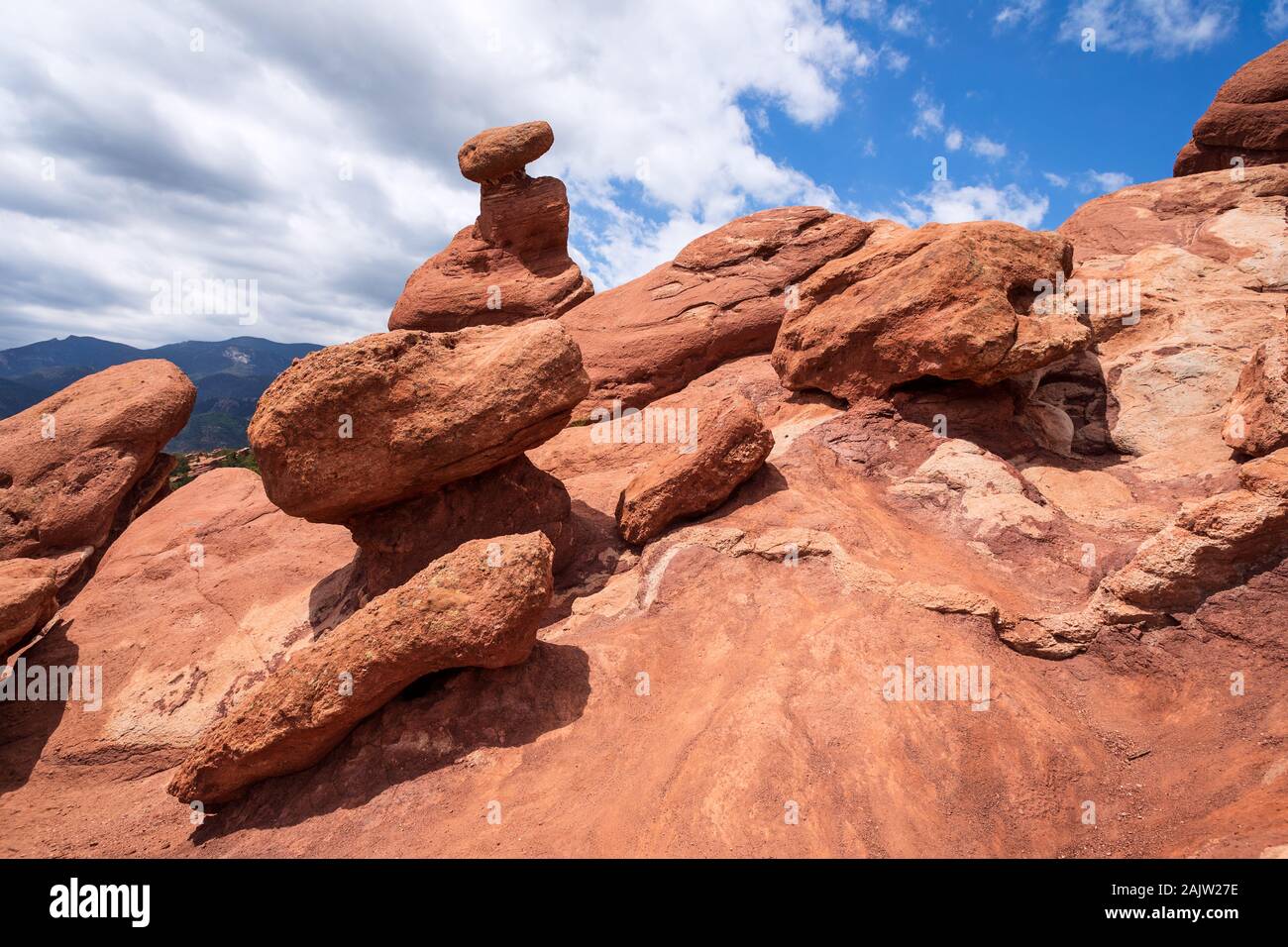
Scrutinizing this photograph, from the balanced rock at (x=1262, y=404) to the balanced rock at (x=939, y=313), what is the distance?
5.11ft

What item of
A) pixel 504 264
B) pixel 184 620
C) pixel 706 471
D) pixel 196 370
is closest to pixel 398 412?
pixel 706 471

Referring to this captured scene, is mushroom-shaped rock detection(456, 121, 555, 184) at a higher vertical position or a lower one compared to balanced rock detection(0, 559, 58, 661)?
higher

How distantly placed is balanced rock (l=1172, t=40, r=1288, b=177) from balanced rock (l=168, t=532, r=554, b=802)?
16.8 meters

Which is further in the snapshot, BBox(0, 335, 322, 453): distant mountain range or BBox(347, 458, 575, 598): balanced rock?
BBox(0, 335, 322, 453): distant mountain range

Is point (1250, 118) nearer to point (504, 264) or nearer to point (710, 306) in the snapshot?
point (710, 306)

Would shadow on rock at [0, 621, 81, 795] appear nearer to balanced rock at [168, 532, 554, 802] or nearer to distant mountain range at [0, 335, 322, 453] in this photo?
balanced rock at [168, 532, 554, 802]

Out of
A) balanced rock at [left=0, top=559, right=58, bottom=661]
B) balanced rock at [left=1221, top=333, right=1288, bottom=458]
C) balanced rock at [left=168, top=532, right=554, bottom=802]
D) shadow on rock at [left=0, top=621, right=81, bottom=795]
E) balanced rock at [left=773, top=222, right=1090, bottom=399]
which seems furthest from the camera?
balanced rock at [left=773, top=222, right=1090, bottom=399]

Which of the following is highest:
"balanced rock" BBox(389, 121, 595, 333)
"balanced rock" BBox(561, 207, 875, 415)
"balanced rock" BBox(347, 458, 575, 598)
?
"balanced rock" BBox(389, 121, 595, 333)

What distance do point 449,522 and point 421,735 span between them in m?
2.65

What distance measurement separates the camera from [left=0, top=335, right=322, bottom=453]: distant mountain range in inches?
2904

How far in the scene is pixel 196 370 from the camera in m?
134

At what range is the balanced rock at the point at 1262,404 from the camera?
588 centimetres

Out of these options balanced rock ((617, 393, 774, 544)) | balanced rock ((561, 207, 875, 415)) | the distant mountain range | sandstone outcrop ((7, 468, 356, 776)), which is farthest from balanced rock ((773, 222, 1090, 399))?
the distant mountain range

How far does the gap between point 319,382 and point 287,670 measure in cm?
263
